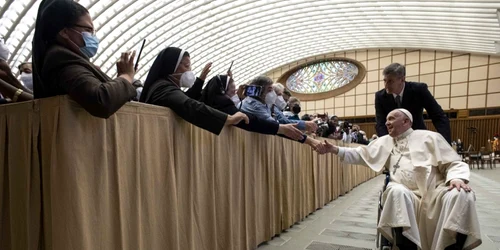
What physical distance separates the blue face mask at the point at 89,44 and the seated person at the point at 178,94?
494 mm

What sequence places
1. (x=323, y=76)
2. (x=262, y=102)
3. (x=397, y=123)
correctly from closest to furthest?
(x=397, y=123) < (x=262, y=102) < (x=323, y=76)

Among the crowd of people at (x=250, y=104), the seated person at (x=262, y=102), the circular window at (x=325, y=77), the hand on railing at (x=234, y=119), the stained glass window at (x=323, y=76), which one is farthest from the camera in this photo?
the stained glass window at (x=323, y=76)

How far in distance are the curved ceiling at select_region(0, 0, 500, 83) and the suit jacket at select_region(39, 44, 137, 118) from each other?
51.5 feet

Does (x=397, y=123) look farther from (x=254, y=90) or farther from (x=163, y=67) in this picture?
(x=163, y=67)

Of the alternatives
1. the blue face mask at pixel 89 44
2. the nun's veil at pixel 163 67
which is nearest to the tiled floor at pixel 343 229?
the nun's veil at pixel 163 67

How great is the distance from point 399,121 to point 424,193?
668 mm

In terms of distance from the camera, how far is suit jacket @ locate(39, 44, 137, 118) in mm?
1249

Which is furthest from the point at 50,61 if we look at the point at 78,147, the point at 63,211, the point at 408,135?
the point at 408,135

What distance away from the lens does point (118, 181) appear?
4.82 ft

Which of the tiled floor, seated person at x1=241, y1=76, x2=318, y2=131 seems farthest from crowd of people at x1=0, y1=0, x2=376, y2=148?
the tiled floor

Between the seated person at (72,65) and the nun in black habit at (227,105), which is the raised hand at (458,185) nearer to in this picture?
the nun in black habit at (227,105)

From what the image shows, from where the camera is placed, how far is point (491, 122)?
70.0 ft

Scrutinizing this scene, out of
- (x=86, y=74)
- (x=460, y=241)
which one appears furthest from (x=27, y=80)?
(x=460, y=241)

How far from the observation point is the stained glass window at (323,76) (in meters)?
27.6
